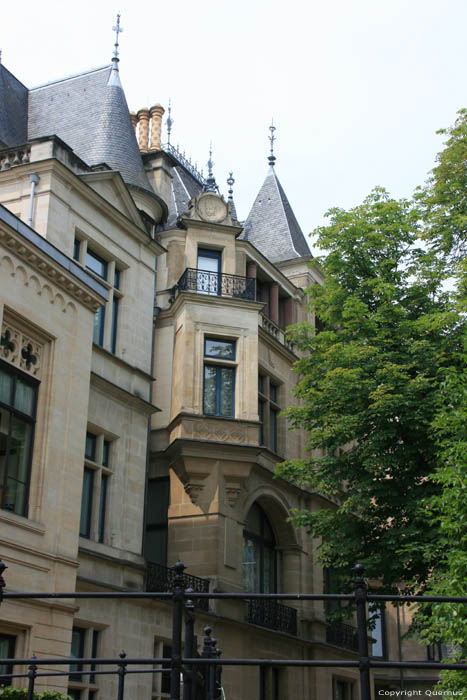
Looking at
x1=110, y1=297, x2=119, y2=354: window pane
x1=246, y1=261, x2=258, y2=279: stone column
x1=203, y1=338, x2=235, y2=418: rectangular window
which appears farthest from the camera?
x1=246, y1=261, x2=258, y2=279: stone column

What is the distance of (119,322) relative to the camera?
23.1m

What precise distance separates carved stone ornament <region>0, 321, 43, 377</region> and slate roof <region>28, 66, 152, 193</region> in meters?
11.3

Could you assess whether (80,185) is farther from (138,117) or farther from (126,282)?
(138,117)

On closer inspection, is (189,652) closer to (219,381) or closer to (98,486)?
(98,486)

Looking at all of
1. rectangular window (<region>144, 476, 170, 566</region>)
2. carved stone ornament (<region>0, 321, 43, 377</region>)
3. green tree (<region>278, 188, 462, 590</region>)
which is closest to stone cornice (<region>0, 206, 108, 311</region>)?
carved stone ornament (<region>0, 321, 43, 377</region>)

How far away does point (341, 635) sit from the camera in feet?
102

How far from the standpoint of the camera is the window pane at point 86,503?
66.9ft

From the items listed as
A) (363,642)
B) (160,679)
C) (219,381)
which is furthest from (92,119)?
(363,642)

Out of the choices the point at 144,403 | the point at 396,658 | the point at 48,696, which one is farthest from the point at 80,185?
the point at 396,658

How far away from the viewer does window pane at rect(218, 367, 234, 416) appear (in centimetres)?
2697

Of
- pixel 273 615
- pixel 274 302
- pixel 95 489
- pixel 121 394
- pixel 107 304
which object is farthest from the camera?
pixel 274 302

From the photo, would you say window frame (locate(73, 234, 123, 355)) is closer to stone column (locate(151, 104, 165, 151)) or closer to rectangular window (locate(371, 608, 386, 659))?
stone column (locate(151, 104, 165, 151))

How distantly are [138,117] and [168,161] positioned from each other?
5534mm

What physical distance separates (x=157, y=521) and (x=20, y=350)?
1183cm
